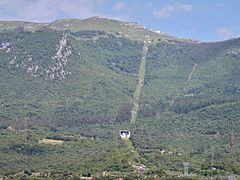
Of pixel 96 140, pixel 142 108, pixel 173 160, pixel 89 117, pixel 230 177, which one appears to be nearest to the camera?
pixel 230 177

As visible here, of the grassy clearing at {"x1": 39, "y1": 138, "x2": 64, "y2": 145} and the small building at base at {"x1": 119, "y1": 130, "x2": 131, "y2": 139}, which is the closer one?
the grassy clearing at {"x1": 39, "y1": 138, "x2": 64, "y2": 145}

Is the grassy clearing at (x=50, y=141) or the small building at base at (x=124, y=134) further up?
the small building at base at (x=124, y=134)

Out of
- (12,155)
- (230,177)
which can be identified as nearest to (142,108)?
(12,155)

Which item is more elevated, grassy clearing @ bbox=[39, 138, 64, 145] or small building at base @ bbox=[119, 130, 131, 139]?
small building at base @ bbox=[119, 130, 131, 139]

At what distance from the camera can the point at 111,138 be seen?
156m

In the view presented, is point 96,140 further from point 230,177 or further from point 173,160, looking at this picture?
point 230,177

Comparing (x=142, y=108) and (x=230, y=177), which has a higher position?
(x=142, y=108)

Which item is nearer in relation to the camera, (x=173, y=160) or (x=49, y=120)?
(x=173, y=160)

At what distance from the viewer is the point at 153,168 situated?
112 meters

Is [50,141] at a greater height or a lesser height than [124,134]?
lesser

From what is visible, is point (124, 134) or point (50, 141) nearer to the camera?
point (50, 141)

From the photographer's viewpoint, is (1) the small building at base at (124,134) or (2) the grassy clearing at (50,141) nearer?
(2) the grassy clearing at (50,141)

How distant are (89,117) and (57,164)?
61213 millimetres

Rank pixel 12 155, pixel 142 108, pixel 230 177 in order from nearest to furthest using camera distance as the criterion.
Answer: pixel 230 177 → pixel 12 155 → pixel 142 108
